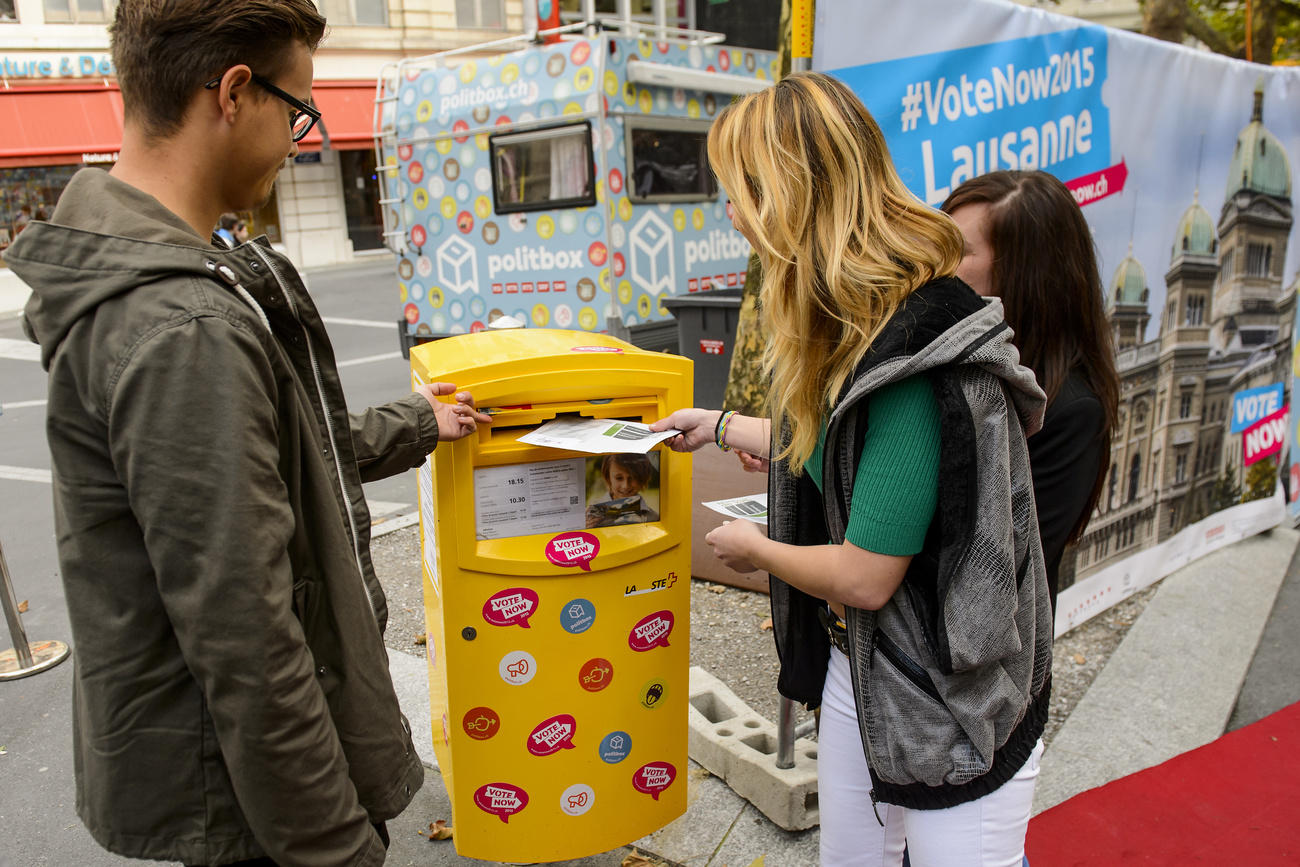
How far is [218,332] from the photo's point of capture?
1129 millimetres

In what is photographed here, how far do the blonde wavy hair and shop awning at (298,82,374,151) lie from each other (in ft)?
68.1

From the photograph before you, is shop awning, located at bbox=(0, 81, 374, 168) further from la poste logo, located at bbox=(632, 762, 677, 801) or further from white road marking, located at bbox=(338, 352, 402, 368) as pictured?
la poste logo, located at bbox=(632, 762, 677, 801)

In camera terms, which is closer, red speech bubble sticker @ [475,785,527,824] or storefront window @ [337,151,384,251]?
red speech bubble sticker @ [475,785,527,824]

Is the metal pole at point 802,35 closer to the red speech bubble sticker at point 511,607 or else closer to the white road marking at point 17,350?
the red speech bubble sticker at point 511,607

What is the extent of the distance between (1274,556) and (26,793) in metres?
5.82

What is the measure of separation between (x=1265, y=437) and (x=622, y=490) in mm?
4588

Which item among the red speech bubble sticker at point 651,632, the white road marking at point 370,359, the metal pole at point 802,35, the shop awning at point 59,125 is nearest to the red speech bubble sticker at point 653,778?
the red speech bubble sticker at point 651,632

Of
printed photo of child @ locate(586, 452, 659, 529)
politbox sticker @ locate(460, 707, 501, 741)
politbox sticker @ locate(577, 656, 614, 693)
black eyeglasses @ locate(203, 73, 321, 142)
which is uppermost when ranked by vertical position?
black eyeglasses @ locate(203, 73, 321, 142)

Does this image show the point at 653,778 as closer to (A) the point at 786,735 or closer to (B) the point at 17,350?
(A) the point at 786,735

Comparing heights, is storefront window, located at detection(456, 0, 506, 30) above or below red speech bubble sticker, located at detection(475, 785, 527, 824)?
above

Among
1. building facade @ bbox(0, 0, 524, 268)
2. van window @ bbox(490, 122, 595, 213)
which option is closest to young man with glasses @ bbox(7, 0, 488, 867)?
van window @ bbox(490, 122, 595, 213)

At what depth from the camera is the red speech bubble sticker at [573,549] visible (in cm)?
213

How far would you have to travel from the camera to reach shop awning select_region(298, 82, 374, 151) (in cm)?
2033

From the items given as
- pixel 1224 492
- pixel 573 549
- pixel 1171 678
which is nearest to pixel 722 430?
pixel 573 549
